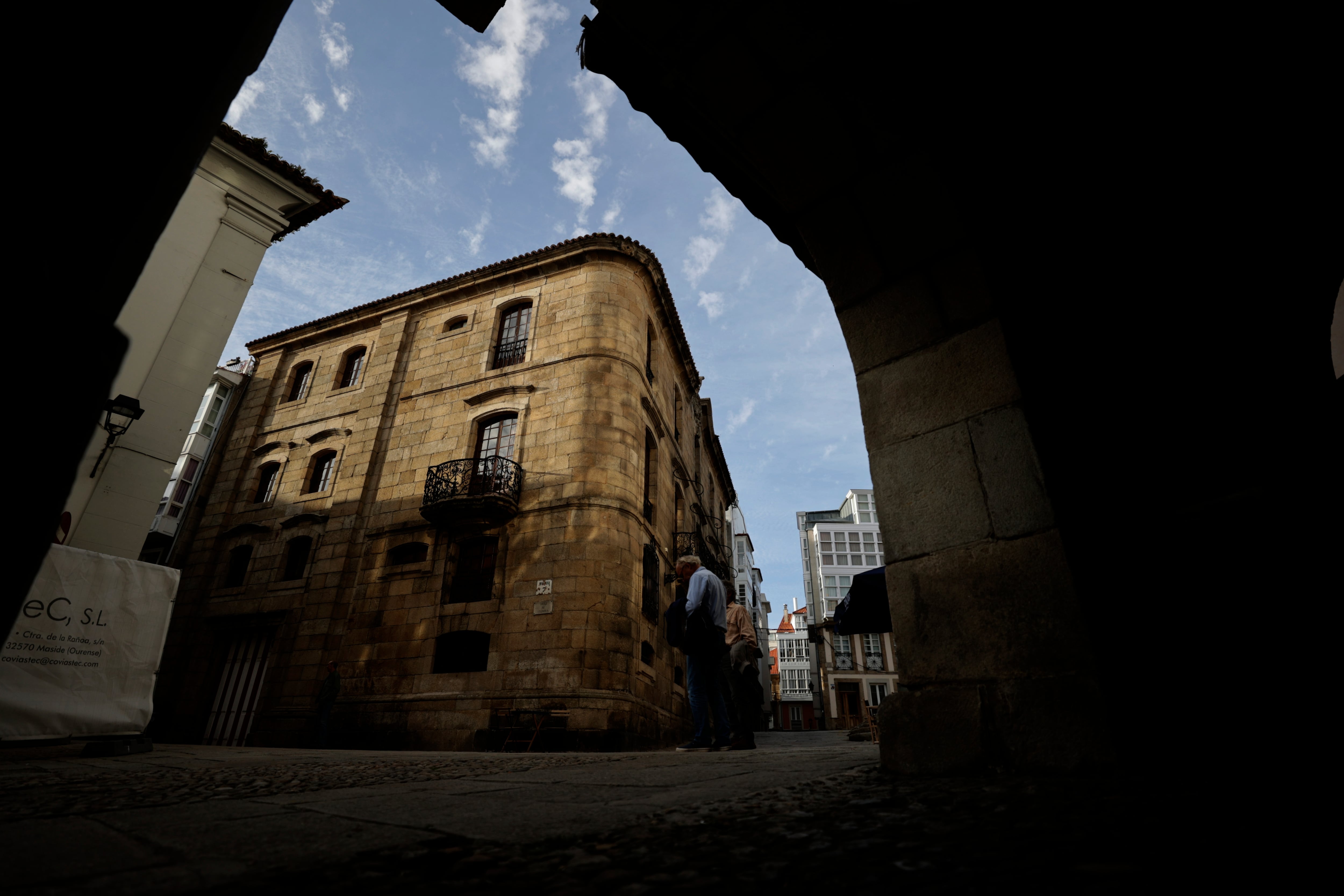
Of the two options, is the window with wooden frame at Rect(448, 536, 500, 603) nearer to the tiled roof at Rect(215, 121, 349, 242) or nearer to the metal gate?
the metal gate

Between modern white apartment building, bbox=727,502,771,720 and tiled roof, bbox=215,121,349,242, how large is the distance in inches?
836

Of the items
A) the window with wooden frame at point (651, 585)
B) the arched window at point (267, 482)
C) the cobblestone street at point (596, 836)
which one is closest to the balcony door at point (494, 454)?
the window with wooden frame at point (651, 585)

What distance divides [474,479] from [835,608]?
1734 centimetres

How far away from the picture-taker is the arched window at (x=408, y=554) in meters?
13.3

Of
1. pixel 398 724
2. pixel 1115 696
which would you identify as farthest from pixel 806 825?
pixel 398 724

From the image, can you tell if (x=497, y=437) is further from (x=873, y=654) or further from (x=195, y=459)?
(x=873, y=654)

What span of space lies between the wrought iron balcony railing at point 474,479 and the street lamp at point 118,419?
551 centimetres

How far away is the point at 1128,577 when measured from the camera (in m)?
2.30

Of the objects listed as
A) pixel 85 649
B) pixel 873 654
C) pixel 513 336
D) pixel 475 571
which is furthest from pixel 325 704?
pixel 873 654

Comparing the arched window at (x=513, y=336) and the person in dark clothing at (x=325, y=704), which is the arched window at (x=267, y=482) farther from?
the arched window at (x=513, y=336)

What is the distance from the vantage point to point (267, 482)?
662 inches

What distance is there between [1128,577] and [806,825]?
179 centimetres

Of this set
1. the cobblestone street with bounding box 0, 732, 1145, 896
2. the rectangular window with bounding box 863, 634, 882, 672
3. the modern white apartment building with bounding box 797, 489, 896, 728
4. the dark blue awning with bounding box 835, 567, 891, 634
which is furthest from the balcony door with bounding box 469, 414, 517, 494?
the rectangular window with bounding box 863, 634, 882, 672

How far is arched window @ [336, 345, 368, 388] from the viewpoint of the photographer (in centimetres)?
1761
